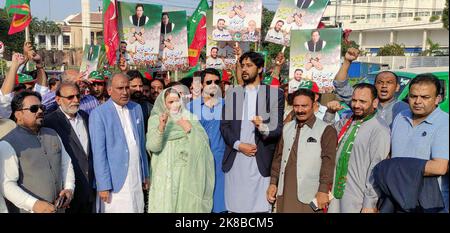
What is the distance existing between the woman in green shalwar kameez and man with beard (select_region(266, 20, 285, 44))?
9.40 feet

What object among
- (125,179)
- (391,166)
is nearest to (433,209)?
(391,166)

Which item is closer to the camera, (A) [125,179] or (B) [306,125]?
(B) [306,125]

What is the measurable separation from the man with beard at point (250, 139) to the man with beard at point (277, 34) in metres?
2.61

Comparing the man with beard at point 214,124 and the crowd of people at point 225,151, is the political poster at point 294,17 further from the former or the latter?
the man with beard at point 214,124

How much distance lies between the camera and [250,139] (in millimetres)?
3273

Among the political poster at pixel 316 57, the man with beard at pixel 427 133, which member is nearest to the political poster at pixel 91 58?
the political poster at pixel 316 57

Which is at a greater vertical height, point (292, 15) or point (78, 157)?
point (292, 15)

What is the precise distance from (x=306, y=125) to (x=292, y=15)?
2997 millimetres

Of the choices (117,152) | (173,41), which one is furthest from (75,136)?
(173,41)

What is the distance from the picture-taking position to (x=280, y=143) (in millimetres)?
3156

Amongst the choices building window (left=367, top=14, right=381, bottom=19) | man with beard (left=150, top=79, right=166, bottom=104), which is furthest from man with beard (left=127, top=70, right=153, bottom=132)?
building window (left=367, top=14, right=381, bottom=19)

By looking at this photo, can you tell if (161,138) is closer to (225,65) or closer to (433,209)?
(433,209)
